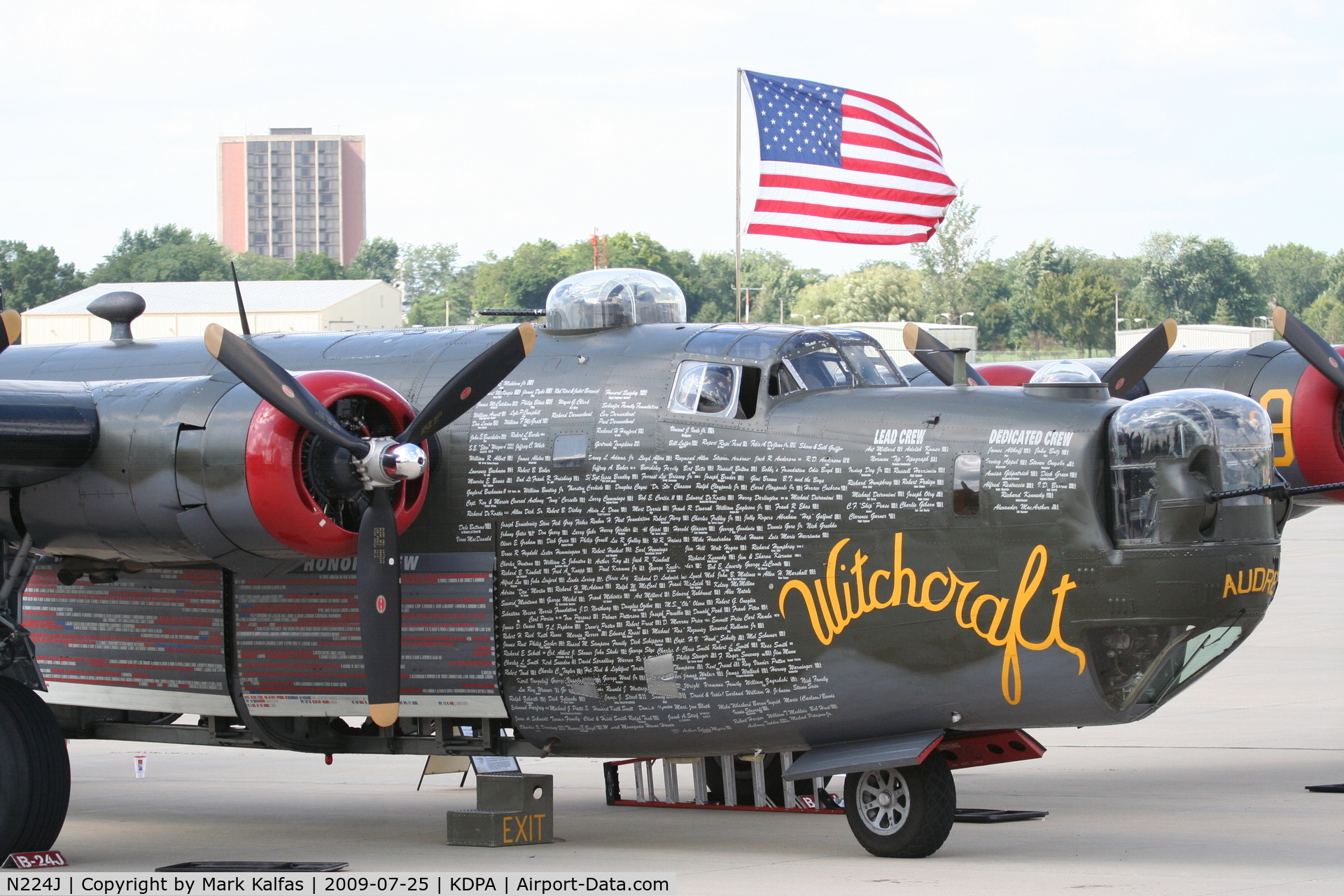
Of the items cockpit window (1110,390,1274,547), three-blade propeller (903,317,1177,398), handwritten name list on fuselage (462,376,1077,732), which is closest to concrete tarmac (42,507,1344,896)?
handwritten name list on fuselage (462,376,1077,732)

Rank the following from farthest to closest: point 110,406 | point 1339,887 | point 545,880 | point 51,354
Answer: point 51,354
point 110,406
point 545,880
point 1339,887

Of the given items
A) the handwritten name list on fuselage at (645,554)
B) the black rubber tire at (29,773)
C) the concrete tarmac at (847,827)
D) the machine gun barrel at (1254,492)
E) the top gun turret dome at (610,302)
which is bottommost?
the concrete tarmac at (847,827)

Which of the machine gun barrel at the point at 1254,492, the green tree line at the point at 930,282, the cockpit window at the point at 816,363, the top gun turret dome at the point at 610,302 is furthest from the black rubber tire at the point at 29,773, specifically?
the green tree line at the point at 930,282

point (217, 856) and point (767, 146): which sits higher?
point (767, 146)

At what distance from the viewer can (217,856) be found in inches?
498

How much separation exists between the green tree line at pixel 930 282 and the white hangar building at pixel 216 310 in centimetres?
577

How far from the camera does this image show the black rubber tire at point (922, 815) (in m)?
11.2

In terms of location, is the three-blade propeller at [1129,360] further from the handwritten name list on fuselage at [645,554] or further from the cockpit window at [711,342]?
the handwritten name list on fuselage at [645,554]

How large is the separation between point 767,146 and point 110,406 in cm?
1176

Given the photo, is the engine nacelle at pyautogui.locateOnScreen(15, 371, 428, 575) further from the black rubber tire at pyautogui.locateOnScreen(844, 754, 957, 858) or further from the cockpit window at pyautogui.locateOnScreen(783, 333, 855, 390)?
the black rubber tire at pyautogui.locateOnScreen(844, 754, 957, 858)

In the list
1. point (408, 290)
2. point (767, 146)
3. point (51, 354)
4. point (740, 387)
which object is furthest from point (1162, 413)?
point (408, 290)

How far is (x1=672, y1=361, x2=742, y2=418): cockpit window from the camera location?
11.7 meters

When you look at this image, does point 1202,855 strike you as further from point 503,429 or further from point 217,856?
point 217,856

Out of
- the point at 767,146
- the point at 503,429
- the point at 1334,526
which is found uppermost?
the point at 767,146
